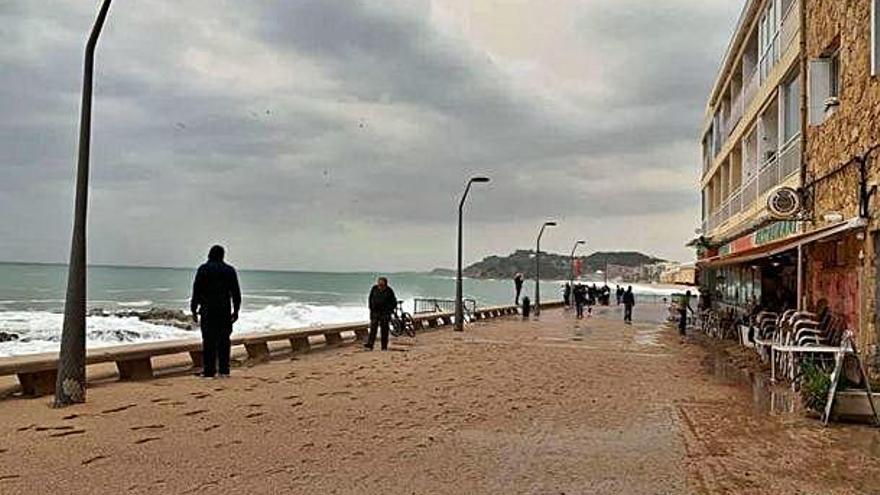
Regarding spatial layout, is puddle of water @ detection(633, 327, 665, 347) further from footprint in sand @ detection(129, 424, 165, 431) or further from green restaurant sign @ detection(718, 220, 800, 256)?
footprint in sand @ detection(129, 424, 165, 431)

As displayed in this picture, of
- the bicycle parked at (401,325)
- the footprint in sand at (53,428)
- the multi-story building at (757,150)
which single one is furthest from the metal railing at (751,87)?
the footprint in sand at (53,428)

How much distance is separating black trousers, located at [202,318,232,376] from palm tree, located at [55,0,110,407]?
2555mm

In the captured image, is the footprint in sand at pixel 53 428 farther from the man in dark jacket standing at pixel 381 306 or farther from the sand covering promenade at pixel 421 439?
the man in dark jacket standing at pixel 381 306

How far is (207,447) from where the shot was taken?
305 inches

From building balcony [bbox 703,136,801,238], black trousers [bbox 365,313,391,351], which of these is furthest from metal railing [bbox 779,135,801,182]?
black trousers [bbox 365,313,391,351]

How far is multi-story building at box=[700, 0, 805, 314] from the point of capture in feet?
60.3

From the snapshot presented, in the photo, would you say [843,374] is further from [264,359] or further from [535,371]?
[264,359]

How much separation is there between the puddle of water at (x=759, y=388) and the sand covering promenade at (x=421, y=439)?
0.22m

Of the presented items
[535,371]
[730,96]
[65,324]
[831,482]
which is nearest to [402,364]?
[535,371]

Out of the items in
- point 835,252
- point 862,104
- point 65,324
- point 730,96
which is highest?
point 730,96

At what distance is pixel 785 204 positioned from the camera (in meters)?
15.8

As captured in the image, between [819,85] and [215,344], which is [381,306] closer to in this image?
[215,344]

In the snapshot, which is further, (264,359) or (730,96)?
(730,96)

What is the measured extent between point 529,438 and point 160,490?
3651mm
